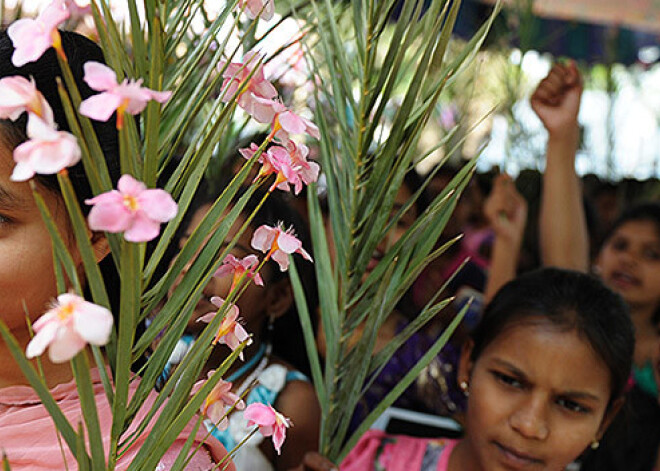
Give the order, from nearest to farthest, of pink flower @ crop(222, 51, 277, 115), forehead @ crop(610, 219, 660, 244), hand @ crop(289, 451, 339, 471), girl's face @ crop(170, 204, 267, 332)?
pink flower @ crop(222, 51, 277, 115)
hand @ crop(289, 451, 339, 471)
girl's face @ crop(170, 204, 267, 332)
forehead @ crop(610, 219, 660, 244)

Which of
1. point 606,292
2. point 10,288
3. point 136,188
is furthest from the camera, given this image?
point 606,292

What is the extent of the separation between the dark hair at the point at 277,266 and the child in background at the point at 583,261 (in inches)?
20.7

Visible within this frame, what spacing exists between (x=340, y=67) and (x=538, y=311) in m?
0.59

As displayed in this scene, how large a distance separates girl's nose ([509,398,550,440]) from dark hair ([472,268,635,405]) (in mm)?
157

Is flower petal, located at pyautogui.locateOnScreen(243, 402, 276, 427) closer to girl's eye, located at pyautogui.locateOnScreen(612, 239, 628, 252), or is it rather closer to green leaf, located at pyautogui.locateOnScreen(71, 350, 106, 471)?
green leaf, located at pyautogui.locateOnScreen(71, 350, 106, 471)

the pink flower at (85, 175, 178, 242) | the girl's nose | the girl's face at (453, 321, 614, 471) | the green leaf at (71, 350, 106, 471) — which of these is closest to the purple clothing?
the girl's face at (453, 321, 614, 471)

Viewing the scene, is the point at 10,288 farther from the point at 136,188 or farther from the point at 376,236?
the point at 376,236

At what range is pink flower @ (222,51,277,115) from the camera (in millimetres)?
643

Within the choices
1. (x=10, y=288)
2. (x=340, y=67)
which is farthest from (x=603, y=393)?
(x=10, y=288)

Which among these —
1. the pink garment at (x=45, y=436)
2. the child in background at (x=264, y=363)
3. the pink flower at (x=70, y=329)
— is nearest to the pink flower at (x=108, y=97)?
the pink flower at (x=70, y=329)

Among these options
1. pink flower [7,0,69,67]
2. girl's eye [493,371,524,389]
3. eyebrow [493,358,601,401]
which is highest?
pink flower [7,0,69,67]

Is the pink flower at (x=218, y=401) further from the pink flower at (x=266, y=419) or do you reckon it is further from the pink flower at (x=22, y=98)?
the pink flower at (x=22, y=98)

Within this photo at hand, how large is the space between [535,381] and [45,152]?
1.01m

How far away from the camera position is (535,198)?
306 centimetres
